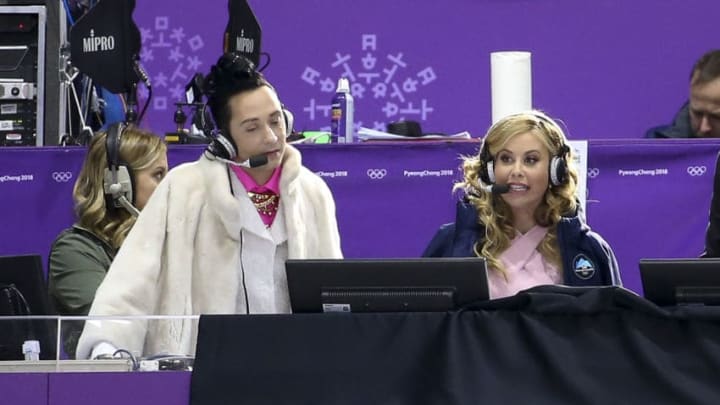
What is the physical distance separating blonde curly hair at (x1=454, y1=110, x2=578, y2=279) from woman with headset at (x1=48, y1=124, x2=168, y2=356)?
120cm

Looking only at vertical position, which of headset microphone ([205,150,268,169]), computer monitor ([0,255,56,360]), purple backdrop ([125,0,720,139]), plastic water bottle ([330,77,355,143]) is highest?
purple backdrop ([125,0,720,139])

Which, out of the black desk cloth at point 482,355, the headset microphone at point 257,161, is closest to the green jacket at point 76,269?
the headset microphone at point 257,161

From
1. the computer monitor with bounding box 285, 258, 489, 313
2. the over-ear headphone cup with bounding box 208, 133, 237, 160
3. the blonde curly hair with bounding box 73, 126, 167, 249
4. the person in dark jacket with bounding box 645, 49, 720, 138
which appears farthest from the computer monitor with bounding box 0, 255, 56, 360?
the person in dark jacket with bounding box 645, 49, 720, 138

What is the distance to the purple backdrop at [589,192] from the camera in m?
5.75

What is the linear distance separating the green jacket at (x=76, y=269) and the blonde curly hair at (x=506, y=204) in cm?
127

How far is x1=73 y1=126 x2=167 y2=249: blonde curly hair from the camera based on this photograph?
506cm

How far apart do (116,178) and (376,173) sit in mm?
1146

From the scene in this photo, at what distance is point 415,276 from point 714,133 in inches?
124

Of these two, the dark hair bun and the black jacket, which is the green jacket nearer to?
the dark hair bun

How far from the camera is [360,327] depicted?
3090 mm

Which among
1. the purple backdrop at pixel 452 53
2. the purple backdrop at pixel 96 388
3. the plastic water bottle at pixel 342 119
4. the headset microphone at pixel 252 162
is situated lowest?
the purple backdrop at pixel 96 388

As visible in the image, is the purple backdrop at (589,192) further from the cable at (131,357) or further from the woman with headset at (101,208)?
the cable at (131,357)

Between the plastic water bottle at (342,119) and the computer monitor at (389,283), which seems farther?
the plastic water bottle at (342,119)

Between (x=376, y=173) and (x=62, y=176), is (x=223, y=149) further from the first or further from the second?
(x=62, y=176)
